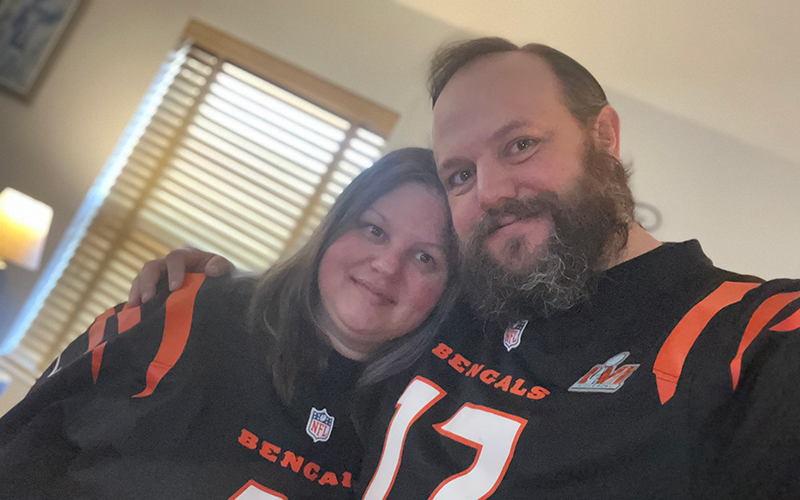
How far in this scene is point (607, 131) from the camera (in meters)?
0.68

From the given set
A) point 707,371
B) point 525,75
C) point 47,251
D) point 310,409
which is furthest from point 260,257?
point 707,371

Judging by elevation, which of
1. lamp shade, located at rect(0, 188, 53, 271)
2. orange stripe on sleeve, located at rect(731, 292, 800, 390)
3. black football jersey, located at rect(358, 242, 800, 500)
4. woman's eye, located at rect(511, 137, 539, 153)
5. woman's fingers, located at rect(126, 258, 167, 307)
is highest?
woman's eye, located at rect(511, 137, 539, 153)

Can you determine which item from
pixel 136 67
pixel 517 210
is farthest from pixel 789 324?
pixel 136 67

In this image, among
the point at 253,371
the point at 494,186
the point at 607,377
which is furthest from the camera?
the point at 253,371

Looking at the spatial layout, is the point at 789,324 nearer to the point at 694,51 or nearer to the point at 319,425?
the point at 319,425

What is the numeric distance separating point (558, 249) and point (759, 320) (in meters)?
0.22

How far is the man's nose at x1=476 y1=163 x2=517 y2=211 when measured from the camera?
611 mm

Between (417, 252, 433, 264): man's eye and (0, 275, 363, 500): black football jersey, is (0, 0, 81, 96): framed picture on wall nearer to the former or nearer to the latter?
(0, 275, 363, 500): black football jersey

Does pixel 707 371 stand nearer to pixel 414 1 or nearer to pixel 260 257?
pixel 414 1

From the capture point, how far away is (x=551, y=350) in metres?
0.58

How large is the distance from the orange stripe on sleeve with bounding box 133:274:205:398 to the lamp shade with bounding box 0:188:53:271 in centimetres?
113

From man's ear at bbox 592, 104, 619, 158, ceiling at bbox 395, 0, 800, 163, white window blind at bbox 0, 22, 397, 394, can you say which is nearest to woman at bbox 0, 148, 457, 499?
man's ear at bbox 592, 104, 619, 158

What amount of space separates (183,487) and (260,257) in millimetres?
954

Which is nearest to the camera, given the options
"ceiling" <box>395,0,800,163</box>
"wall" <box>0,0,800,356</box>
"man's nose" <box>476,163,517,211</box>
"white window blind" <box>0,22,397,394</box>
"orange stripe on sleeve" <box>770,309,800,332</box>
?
"orange stripe on sleeve" <box>770,309,800,332</box>
